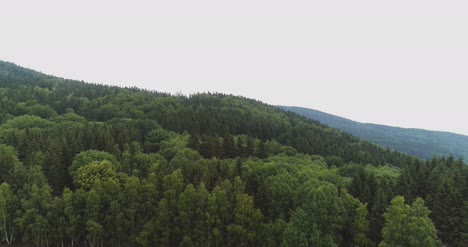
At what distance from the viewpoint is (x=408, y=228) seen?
52219 millimetres

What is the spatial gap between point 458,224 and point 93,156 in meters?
68.4

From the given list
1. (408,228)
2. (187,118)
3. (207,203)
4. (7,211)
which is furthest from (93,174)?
(187,118)

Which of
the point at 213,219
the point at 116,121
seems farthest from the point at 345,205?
the point at 116,121

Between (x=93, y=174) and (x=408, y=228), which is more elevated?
(x=408, y=228)

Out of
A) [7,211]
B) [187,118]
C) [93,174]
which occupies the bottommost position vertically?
[7,211]

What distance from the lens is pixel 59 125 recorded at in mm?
117875

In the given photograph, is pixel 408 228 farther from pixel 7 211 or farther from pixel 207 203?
pixel 7 211

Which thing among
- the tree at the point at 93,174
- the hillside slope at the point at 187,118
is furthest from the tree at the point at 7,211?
the hillside slope at the point at 187,118

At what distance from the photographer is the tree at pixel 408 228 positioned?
5113cm

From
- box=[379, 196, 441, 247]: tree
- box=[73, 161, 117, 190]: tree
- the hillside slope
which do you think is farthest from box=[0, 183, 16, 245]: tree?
box=[379, 196, 441, 247]: tree

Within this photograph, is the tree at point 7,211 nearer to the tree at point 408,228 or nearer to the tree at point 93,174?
the tree at point 93,174

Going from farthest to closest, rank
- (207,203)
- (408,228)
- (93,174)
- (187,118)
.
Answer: (187,118) → (93,174) → (207,203) → (408,228)

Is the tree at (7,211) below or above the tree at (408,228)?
below

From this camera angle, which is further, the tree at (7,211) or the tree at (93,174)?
the tree at (93,174)
